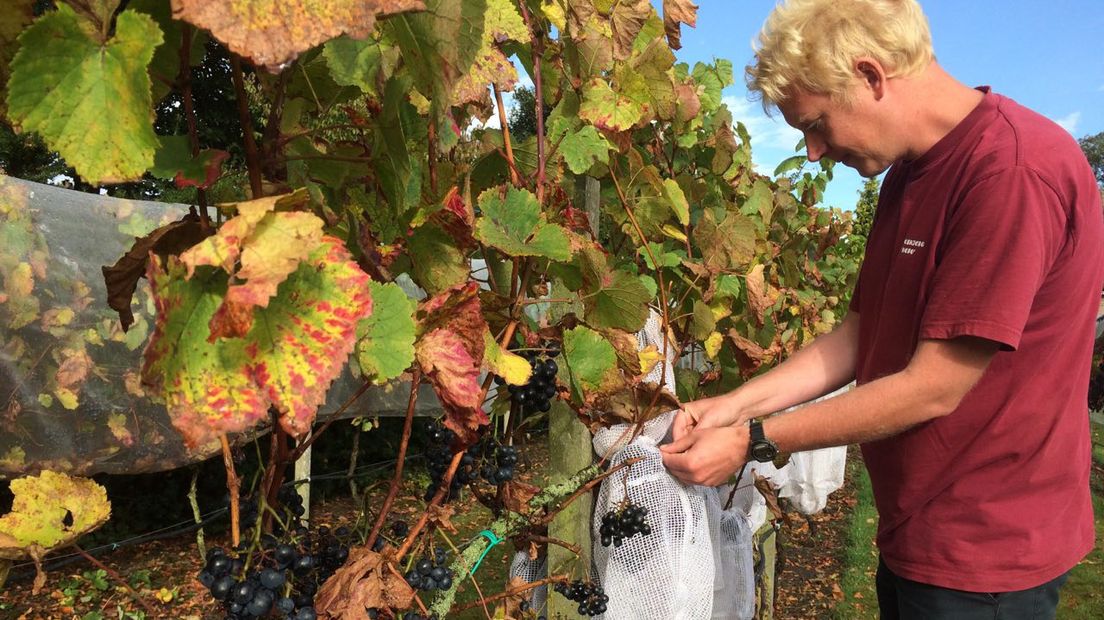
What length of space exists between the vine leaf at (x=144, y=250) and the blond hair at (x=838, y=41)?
124cm

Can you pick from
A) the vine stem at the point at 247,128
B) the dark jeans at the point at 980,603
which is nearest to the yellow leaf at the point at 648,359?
the dark jeans at the point at 980,603

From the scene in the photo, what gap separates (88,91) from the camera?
1.90ft

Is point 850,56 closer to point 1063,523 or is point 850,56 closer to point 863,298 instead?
point 863,298

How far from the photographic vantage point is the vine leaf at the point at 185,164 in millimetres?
699

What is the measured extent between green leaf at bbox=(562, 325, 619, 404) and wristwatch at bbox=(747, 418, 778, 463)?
392 millimetres

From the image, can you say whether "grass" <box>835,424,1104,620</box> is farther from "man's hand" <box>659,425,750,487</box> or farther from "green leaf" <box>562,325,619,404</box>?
"green leaf" <box>562,325,619,404</box>

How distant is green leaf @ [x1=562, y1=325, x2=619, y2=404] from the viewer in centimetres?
133

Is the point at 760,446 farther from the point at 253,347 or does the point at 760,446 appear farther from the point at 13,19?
the point at 13,19

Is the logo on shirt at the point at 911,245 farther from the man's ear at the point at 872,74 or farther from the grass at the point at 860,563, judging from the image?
the grass at the point at 860,563

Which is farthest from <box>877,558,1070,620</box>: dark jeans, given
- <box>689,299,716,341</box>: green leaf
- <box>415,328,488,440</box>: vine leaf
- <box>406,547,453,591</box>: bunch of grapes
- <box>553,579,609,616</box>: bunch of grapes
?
<box>415,328,488,440</box>: vine leaf

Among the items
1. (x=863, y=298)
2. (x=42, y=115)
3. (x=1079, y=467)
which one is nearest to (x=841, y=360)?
(x=863, y=298)

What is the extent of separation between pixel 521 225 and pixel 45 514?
71cm

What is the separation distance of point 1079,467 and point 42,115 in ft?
6.00

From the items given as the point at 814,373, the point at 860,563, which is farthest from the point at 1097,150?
the point at 814,373
